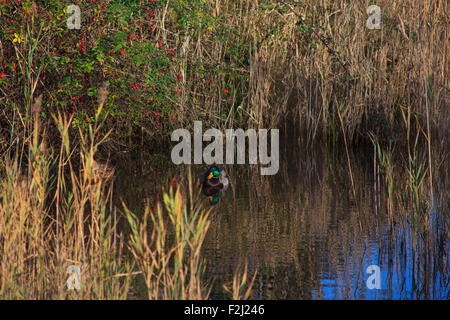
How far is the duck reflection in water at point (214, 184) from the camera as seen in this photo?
760 centimetres

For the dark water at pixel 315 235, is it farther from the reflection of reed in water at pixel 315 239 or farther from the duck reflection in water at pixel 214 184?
the duck reflection in water at pixel 214 184

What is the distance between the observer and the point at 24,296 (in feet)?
13.4

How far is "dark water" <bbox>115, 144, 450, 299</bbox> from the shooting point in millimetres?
4984

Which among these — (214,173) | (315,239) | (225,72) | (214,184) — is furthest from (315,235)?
(225,72)

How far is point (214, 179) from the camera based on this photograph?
313 inches

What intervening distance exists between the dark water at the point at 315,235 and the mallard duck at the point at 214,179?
145 mm

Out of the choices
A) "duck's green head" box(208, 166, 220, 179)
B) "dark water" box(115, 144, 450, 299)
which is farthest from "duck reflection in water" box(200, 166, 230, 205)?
"dark water" box(115, 144, 450, 299)

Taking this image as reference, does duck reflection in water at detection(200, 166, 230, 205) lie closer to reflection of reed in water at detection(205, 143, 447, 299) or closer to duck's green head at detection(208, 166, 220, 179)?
duck's green head at detection(208, 166, 220, 179)

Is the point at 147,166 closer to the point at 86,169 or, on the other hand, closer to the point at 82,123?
the point at 82,123

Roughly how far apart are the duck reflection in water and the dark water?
0.13 meters

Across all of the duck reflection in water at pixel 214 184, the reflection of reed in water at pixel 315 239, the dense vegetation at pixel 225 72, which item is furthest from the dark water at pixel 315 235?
the dense vegetation at pixel 225 72

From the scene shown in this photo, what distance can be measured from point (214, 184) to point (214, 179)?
68mm

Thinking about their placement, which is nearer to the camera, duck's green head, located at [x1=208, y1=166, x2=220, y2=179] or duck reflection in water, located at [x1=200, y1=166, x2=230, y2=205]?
duck reflection in water, located at [x1=200, y1=166, x2=230, y2=205]
